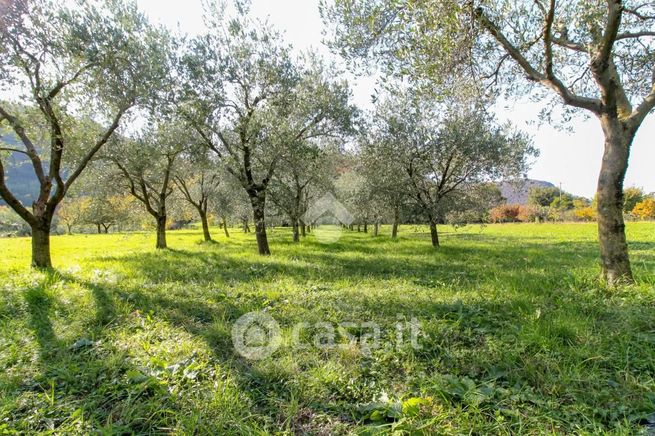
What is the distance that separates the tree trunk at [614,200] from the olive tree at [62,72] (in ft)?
42.3

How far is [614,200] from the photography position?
6.11m

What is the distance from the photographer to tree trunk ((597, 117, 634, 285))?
240 inches

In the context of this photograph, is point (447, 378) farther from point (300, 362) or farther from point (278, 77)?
point (278, 77)

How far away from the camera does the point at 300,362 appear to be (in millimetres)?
3691

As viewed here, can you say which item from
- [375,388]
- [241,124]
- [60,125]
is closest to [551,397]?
[375,388]

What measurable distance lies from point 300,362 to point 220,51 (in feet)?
46.4
